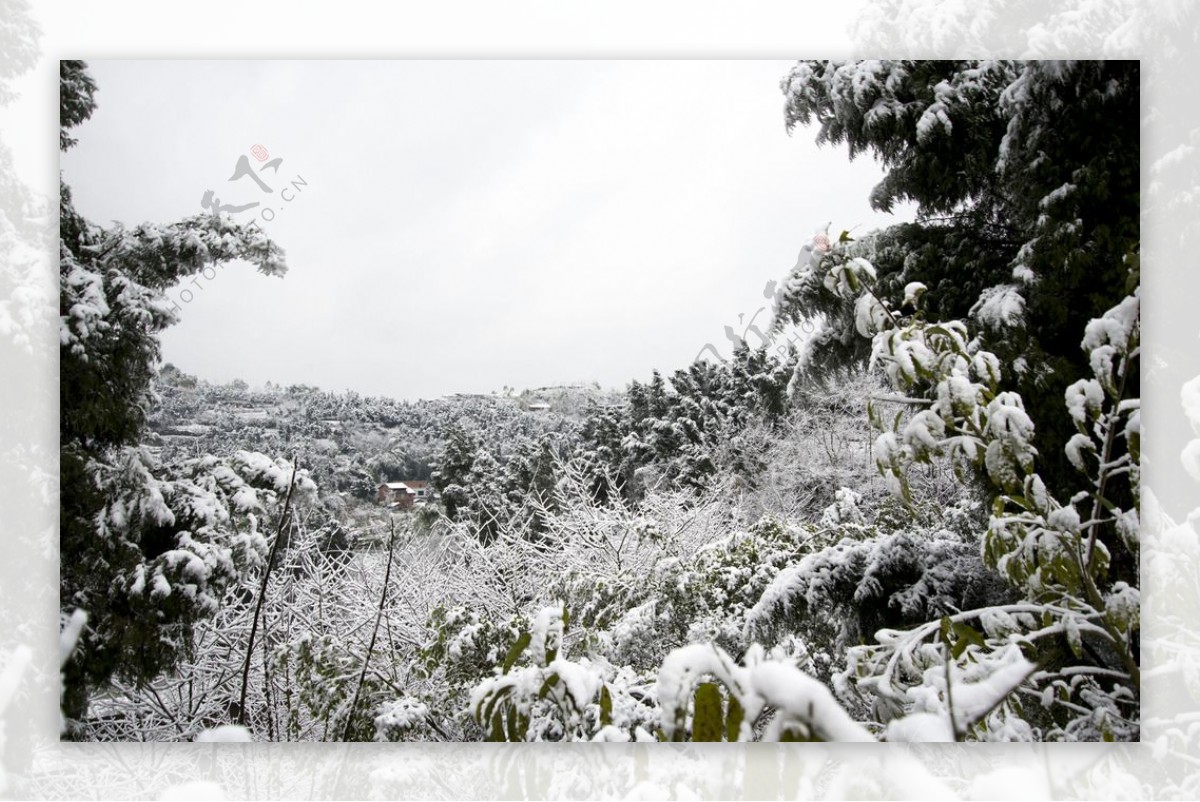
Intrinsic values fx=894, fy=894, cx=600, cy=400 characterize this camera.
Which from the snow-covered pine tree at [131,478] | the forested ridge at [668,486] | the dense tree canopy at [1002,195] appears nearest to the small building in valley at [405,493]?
the forested ridge at [668,486]

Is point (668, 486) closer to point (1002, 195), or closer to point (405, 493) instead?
point (405, 493)

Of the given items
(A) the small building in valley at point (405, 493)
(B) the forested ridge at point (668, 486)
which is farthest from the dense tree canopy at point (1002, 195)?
(A) the small building in valley at point (405, 493)

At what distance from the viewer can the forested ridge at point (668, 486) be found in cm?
261

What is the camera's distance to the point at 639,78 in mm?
2701

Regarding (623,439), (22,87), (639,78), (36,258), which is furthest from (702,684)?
(22,87)

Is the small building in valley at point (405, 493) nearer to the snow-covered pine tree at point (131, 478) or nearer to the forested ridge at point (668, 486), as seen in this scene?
the forested ridge at point (668, 486)

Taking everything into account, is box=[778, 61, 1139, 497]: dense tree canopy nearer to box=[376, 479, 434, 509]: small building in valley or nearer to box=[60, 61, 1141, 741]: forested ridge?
box=[60, 61, 1141, 741]: forested ridge

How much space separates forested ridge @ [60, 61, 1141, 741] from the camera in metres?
2.61

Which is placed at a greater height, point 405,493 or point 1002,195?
point 1002,195

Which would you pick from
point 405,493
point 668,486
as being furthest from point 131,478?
point 668,486

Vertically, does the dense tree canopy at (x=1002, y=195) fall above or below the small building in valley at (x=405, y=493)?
above

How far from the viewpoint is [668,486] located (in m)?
2.71

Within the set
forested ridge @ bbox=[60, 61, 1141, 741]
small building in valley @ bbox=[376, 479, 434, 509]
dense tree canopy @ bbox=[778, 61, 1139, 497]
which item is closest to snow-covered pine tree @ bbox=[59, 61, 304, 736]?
forested ridge @ bbox=[60, 61, 1141, 741]

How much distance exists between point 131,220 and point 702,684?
2225 mm
